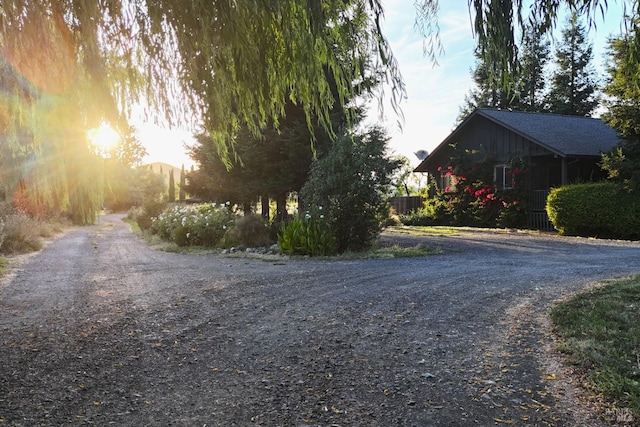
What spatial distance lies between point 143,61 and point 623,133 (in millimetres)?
14139

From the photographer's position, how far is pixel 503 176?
20.0 meters

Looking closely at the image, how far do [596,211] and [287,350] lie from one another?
13570 mm

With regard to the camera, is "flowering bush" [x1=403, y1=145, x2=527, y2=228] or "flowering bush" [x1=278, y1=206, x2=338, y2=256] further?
"flowering bush" [x1=403, y1=145, x2=527, y2=228]

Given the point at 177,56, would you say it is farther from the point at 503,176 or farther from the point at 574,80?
the point at 574,80

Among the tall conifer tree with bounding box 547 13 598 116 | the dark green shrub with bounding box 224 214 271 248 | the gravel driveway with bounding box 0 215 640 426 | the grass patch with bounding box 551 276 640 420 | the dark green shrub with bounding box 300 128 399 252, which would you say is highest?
the tall conifer tree with bounding box 547 13 598 116

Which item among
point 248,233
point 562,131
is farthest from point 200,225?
point 562,131

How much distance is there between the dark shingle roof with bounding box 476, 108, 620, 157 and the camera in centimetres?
1777

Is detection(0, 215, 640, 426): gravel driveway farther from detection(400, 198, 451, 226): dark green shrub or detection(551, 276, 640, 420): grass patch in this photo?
detection(400, 198, 451, 226): dark green shrub

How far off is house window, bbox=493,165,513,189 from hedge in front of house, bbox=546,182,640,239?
11.6 feet

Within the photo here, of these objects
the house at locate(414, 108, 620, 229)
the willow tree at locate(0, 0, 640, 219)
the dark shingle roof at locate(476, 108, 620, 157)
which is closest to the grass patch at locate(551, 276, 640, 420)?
the willow tree at locate(0, 0, 640, 219)

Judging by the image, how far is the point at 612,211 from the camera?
13.8 meters

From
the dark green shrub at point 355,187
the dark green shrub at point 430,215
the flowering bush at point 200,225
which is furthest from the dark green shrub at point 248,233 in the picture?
the dark green shrub at point 430,215

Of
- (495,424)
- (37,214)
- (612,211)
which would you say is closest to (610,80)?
(612,211)

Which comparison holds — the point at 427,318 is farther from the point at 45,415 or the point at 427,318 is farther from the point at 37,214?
the point at 37,214
